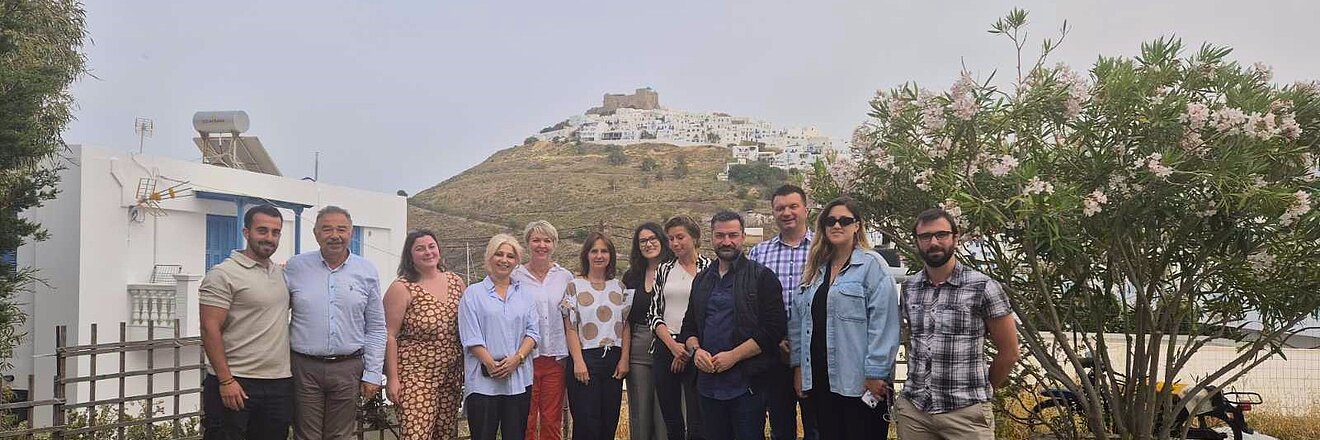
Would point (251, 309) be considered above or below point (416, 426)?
above

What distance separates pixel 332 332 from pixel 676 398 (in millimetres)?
1654

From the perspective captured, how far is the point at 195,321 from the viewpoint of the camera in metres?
14.1

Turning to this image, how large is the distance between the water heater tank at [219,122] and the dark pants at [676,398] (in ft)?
50.7

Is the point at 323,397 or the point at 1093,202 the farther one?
the point at 323,397

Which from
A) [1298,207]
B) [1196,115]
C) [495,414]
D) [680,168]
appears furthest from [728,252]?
[680,168]

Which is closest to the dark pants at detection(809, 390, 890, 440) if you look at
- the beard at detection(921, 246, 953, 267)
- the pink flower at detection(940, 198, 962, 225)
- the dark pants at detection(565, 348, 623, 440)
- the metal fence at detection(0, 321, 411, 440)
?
the beard at detection(921, 246, 953, 267)

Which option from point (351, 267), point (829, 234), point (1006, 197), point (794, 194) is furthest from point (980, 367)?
point (351, 267)

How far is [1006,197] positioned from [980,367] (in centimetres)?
113

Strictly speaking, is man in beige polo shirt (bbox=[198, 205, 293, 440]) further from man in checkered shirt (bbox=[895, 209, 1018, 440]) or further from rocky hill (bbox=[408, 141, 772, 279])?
rocky hill (bbox=[408, 141, 772, 279])

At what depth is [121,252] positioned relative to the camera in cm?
1366

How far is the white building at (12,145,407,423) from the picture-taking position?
12.8 metres

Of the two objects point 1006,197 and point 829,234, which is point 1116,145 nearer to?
point 1006,197

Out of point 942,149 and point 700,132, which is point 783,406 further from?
point 700,132

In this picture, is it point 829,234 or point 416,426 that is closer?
point 829,234
